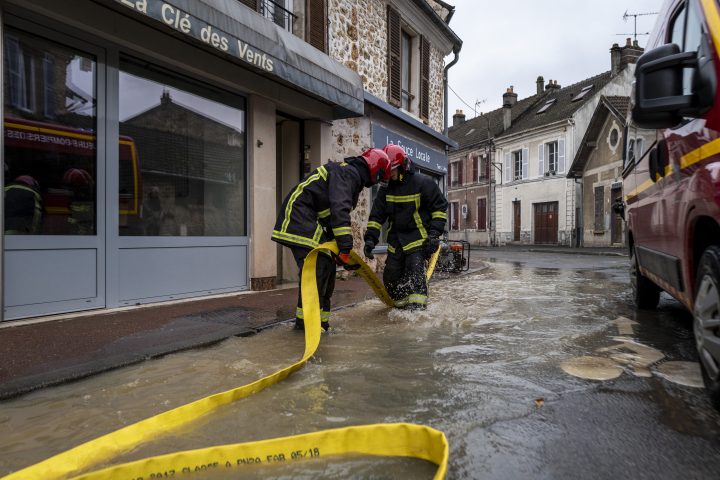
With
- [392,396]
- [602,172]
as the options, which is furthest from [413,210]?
[602,172]

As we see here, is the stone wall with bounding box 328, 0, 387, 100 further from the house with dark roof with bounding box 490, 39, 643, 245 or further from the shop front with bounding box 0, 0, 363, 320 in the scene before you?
the house with dark roof with bounding box 490, 39, 643, 245

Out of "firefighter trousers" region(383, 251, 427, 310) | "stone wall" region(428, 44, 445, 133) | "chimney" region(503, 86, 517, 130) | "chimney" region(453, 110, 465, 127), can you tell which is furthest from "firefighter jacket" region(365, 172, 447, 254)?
"chimney" region(453, 110, 465, 127)

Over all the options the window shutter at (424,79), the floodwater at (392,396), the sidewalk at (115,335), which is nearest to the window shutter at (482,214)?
the window shutter at (424,79)

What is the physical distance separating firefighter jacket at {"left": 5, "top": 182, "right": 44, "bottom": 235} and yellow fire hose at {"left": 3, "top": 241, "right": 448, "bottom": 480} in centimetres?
342

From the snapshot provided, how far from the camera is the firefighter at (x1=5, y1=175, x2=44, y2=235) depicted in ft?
14.7

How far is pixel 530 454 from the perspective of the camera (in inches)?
76.9

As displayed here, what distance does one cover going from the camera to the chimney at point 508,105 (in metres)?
34.8

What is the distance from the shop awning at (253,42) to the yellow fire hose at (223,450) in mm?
3966

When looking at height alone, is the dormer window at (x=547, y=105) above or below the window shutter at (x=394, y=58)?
above

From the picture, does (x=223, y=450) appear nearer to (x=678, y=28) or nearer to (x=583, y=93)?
(x=678, y=28)

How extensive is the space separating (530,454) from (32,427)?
7.60 feet

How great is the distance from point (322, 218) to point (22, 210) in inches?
115

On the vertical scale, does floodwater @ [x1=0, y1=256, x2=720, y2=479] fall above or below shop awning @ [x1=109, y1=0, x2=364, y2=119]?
below

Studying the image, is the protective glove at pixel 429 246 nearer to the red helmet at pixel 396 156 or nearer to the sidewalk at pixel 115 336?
the red helmet at pixel 396 156
